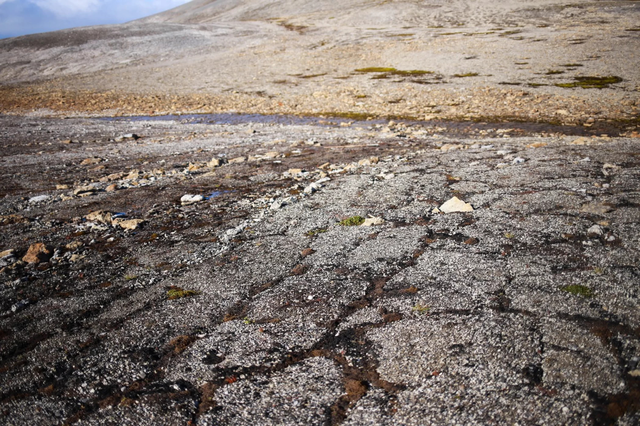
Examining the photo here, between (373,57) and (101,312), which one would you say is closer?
(101,312)

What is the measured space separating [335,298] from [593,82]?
100 ft

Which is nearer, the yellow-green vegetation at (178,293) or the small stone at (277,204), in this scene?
the yellow-green vegetation at (178,293)

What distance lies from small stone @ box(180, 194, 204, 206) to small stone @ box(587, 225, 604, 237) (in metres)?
8.04

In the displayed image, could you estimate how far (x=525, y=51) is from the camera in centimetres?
4259

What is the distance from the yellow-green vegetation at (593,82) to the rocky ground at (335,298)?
19.3 meters

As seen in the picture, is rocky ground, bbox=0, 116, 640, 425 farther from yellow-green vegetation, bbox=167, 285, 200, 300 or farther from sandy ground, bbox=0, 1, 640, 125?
sandy ground, bbox=0, 1, 640, 125

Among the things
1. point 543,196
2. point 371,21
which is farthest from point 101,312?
point 371,21

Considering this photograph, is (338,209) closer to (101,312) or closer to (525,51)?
(101,312)

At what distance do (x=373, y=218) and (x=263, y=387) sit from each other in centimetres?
438

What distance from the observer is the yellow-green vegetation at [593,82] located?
2588 centimetres

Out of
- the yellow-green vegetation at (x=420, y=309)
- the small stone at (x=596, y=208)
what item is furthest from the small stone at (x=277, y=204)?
the small stone at (x=596, y=208)

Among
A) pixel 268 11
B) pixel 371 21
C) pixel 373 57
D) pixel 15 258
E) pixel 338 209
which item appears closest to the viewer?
pixel 15 258

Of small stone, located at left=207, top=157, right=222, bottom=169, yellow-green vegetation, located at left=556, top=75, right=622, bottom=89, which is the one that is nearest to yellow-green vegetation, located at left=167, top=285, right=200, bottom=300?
small stone, located at left=207, top=157, right=222, bottom=169

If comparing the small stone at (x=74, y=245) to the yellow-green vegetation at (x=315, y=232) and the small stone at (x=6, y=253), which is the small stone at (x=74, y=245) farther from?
the yellow-green vegetation at (x=315, y=232)
